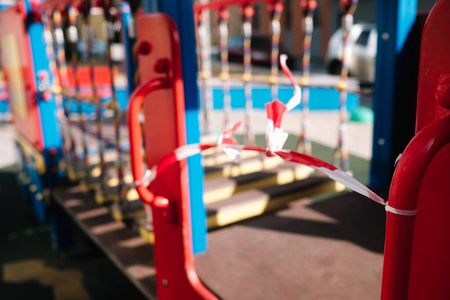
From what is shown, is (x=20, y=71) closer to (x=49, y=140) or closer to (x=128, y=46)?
(x=49, y=140)

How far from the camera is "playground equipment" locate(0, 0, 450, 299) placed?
0.54 meters

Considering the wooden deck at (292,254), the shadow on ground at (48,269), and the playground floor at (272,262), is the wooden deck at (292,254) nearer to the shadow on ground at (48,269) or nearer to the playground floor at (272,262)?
the playground floor at (272,262)

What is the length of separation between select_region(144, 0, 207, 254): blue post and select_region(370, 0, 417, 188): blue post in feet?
2.99

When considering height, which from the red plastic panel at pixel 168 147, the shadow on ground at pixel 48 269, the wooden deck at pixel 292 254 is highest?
the red plastic panel at pixel 168 147

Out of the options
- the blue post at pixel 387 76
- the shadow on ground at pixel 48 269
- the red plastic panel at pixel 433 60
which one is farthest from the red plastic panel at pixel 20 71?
the red plastic panel at pixel 433 60

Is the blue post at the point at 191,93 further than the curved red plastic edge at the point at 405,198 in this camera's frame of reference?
Yes

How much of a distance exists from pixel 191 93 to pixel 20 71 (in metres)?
2.30

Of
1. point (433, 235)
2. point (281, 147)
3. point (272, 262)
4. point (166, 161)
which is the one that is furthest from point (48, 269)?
point (433, 235)

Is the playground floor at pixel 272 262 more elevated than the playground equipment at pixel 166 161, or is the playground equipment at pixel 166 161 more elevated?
the playground equipment at pixel 166 161

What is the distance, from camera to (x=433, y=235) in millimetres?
610

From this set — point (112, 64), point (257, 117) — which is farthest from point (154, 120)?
point (257, 117)

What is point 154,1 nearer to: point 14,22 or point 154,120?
point 154,120

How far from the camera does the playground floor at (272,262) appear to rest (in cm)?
118

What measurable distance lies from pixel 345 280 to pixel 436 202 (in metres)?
0.66
